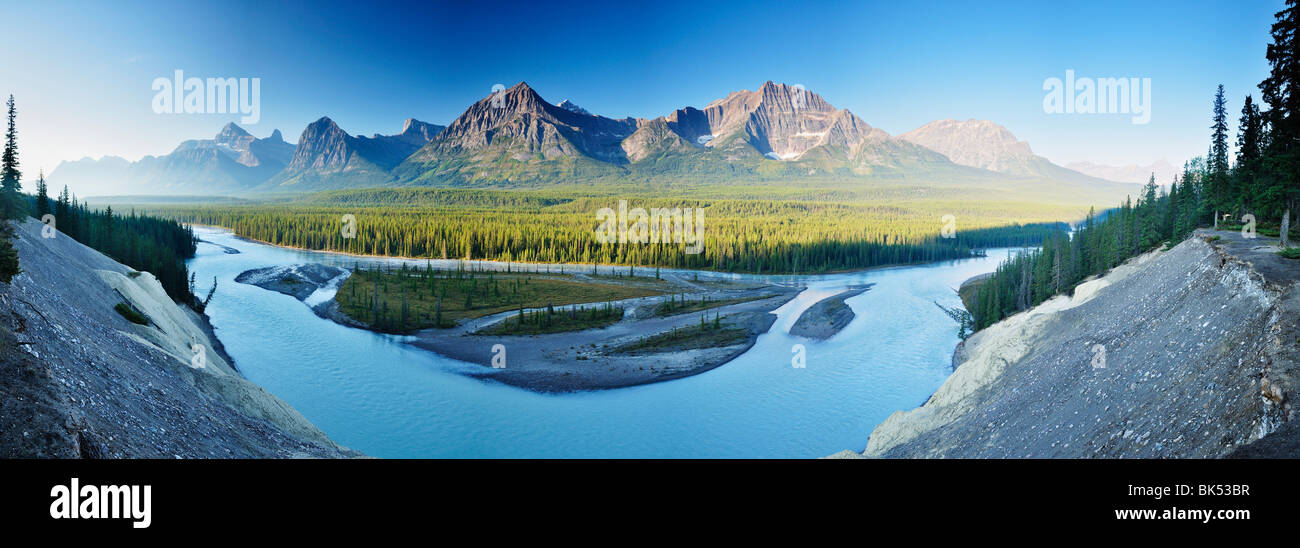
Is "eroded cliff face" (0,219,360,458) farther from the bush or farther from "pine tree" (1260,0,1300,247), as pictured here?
"pine tree" (1260,0,1300,247)

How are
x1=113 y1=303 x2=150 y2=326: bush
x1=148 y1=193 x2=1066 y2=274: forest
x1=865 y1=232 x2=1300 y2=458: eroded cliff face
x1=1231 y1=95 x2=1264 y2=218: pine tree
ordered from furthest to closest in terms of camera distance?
x1=148 y1=193 x2=1066 y2=274: forest, x1=1231 y1=95 x2=1264 y2=218: pine tree, x1=113 y1=303 x2=150 y2=326: bush, x1=865 y1=232 x2=1300 y2=458: eroded cliff face

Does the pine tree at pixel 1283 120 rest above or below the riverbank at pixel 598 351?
above

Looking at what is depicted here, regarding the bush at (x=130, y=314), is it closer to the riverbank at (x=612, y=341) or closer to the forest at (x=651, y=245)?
the riverbank at (x=612, y=341)

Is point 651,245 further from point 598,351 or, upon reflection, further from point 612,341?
point 598,351

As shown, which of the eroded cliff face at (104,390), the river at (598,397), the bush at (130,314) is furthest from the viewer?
the river at (598,397)

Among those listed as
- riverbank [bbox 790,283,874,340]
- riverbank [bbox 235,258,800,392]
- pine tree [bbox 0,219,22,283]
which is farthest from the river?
pine tree [bbox 0,219,22,283]

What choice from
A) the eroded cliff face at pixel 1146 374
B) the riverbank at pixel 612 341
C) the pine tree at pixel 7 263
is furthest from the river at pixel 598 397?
the pine tree at pixel 7 263
